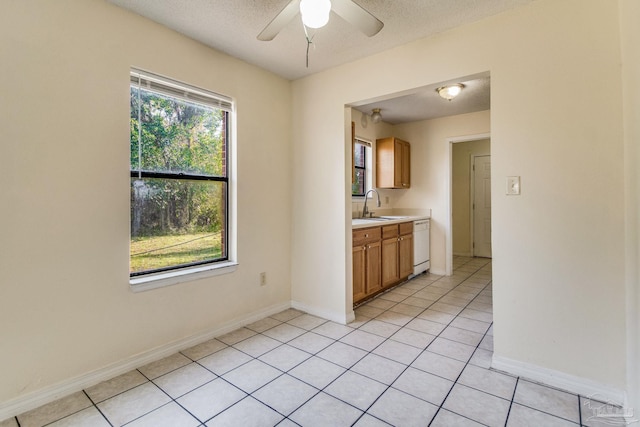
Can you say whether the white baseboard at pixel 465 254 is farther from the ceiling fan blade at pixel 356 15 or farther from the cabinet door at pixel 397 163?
the ceiling fan blade at pixel 356 15

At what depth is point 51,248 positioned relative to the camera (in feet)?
5.80

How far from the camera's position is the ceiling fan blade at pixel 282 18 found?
1586 mm

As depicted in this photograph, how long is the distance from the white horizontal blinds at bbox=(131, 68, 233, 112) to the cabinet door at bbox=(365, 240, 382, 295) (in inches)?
80.0

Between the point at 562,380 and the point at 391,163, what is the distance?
322 cm

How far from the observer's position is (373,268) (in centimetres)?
348

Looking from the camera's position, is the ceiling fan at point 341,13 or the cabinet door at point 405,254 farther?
Answer: the cabinet door at point 405,254

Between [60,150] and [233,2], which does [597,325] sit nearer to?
[233,2]

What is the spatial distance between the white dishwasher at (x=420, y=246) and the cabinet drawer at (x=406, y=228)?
A: 115 mm

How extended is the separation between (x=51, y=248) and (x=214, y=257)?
1.14m

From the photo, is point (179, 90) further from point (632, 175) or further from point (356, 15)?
point (632, 175)

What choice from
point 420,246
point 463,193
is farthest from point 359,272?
point 463,193

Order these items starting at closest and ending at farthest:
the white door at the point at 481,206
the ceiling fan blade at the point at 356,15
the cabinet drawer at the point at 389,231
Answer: the ceiling fan blade at the point at 356,15
the cabinet drawer at the point at 389,231
the white door at the point at 481,206

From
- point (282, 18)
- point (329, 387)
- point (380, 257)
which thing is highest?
point (282, 18)

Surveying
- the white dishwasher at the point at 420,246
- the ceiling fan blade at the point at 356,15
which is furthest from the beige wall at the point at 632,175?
the white dishwasher at the point at 420,246
